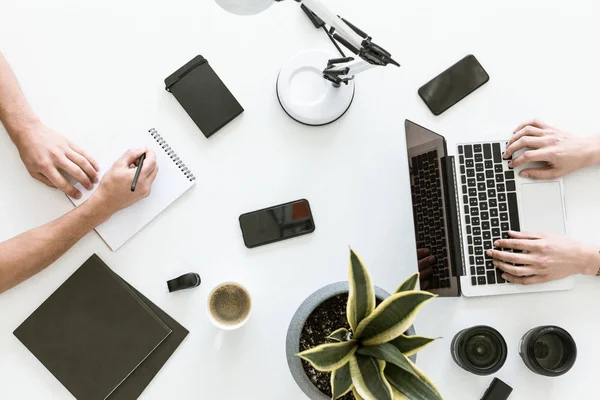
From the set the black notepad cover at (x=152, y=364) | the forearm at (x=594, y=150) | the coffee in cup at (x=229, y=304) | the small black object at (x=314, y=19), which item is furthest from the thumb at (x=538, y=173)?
the black notepad cover at (x=152, y=364)

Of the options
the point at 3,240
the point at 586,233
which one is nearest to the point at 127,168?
the point at 3,240

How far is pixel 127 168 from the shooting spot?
1137mm

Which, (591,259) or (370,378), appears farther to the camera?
(591,259)

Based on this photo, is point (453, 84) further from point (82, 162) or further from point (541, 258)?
point (82, 162)

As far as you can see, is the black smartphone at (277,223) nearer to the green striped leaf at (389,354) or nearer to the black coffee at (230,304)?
the black coffee at (230,304)

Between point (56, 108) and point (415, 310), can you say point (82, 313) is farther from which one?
point (415, 310)

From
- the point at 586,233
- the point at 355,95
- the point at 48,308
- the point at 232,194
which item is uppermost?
the point at 355,95

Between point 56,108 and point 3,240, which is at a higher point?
point 56,108

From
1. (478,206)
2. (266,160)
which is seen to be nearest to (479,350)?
(478,206)

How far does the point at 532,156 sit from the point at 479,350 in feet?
1.49

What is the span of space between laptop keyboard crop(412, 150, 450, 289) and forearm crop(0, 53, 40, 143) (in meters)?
0.88

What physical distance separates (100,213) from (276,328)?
474 mm

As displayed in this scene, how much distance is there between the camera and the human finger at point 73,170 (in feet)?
3.74

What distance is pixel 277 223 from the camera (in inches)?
46.5
